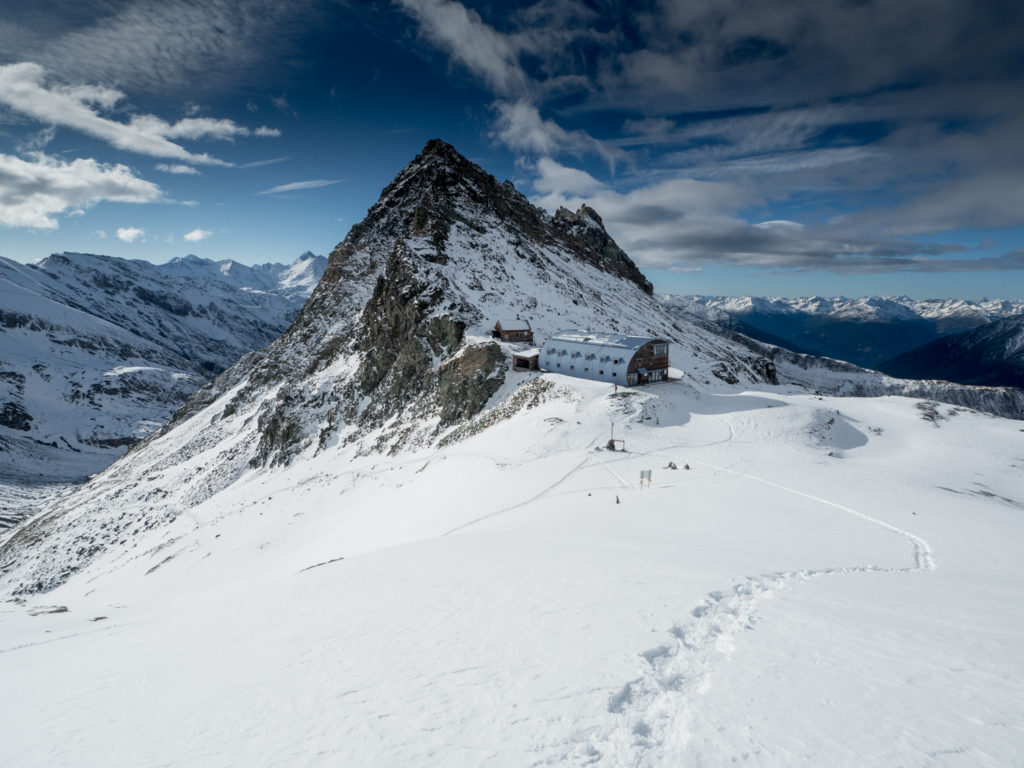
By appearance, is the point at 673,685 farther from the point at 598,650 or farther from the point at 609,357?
the point at 609,357

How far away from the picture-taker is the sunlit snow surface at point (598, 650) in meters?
6.16

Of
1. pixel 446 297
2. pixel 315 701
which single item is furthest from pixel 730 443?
pixel 446 297

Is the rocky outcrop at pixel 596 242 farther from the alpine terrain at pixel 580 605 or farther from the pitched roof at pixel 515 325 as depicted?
the alpine terrain at pixel 580 605

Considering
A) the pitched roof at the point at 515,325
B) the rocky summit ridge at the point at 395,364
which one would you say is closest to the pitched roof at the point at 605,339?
the pitched roof at the point at 515,325

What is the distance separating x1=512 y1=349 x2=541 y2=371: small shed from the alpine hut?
0.75m

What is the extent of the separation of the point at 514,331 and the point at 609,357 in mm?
15930

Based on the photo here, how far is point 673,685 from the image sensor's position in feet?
24.1

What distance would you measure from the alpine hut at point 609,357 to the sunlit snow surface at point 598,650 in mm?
24538

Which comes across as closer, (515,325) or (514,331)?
(514,331)

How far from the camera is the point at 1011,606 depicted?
11.1m

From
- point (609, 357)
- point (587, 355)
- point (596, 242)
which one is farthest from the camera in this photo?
point (596, 242)

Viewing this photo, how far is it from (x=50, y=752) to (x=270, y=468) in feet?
251

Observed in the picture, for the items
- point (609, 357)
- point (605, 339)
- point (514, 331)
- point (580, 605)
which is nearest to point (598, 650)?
point (580, 605)

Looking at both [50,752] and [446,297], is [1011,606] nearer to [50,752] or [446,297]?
[50,752]
